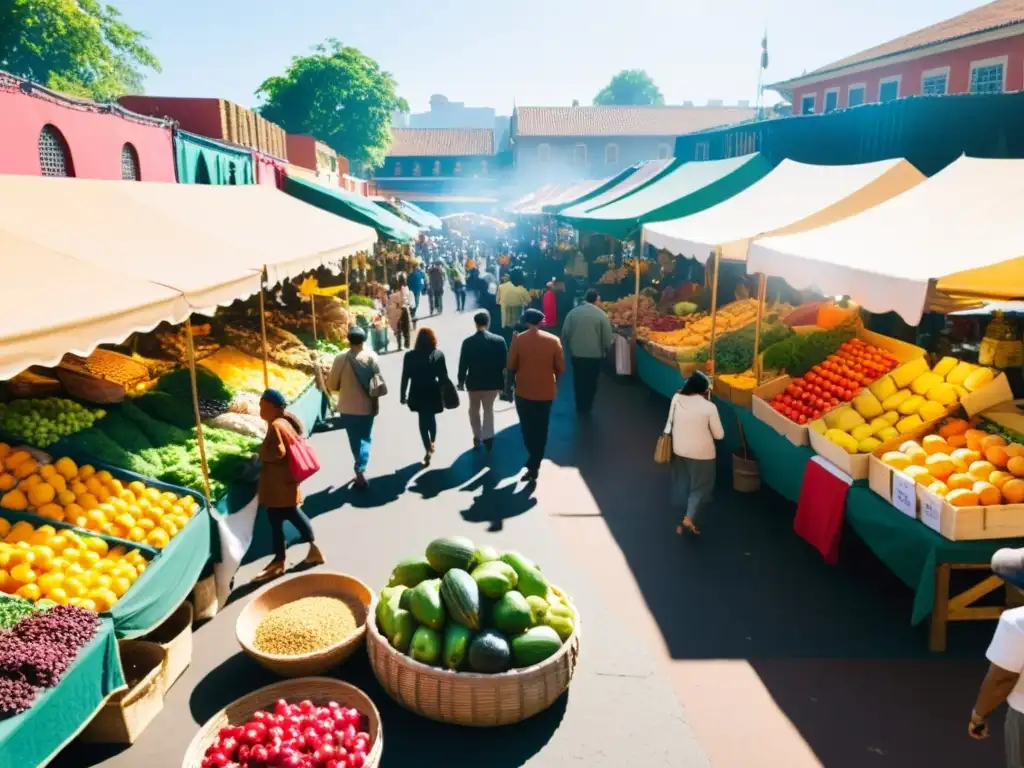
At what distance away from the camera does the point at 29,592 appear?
4.01 meters

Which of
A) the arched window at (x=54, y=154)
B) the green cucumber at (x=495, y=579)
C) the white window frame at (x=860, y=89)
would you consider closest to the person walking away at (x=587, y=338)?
the green cucumber at (x=495, y=579)

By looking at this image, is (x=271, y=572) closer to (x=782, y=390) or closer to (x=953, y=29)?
(x=782, y=390)

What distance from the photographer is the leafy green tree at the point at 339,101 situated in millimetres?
44344

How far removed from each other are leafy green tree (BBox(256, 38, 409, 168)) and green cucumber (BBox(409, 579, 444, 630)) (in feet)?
146

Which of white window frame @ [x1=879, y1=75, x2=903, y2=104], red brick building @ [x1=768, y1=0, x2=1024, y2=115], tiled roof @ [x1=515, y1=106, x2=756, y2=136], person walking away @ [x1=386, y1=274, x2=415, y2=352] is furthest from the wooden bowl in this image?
tiled roof @ [x1=515, y1=106, x2=756, y2=136]

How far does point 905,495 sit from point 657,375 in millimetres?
6093

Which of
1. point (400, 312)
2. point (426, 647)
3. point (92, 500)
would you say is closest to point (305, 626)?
point (426, 647)

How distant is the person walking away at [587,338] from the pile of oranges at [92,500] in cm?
569

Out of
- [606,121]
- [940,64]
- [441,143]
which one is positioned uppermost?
[606,121]

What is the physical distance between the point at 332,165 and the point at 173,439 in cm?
2645

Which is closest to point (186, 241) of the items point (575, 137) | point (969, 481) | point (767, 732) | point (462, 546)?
point (462, 546)

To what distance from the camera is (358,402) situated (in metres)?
7.81

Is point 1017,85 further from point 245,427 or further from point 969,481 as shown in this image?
point 245,427

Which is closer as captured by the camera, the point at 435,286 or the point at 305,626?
the point at 305,626
